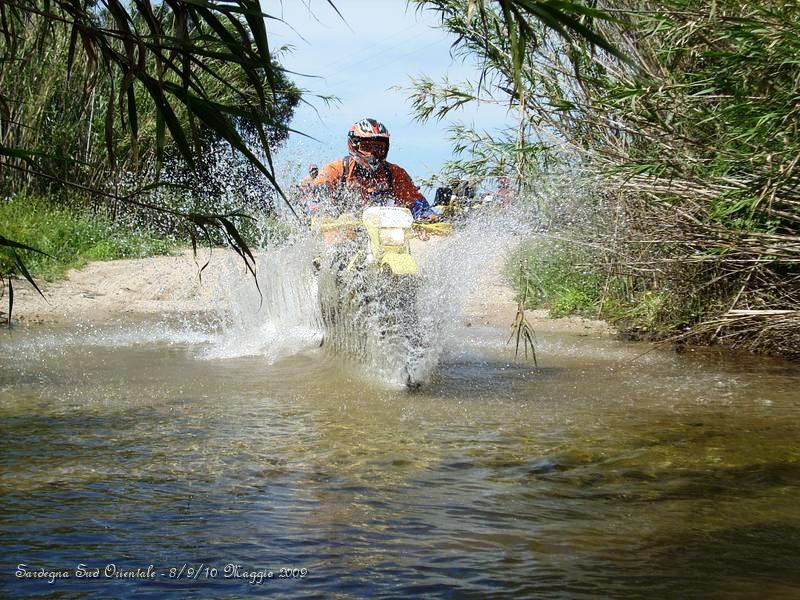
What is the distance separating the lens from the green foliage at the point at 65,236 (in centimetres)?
1225

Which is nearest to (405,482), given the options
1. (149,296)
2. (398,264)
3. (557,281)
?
(398,264)

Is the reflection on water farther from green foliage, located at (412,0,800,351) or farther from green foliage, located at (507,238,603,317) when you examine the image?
green foliage, located at (507,238,603,317)

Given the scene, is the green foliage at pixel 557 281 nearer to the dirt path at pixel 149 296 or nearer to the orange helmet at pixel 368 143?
the dirt path at pixel 149 296

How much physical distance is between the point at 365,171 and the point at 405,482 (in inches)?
146

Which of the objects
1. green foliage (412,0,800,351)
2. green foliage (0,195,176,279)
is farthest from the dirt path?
green foliage (412,0,800,351)

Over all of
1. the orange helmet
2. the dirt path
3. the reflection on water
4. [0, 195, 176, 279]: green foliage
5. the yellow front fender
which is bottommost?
the reflection on water

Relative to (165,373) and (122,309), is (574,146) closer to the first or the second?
(165,373)

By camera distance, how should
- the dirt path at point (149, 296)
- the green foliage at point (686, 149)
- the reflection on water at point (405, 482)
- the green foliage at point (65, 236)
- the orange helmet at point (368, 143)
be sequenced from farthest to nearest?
the green foliage at point (65, 236), the dirt path at point (149, 296), the orange helmet at point (368, 143), the green foliage at point (686, 149), the reflection on water at point (405, 482)

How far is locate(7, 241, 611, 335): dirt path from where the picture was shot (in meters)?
10.5

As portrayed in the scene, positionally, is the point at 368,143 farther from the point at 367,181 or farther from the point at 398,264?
the point at 398,264

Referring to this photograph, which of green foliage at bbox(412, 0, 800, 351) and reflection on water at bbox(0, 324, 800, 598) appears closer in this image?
reflection on water at bbox(0, 324, 800, 598)

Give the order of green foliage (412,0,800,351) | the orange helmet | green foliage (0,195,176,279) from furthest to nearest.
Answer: green foliage (0,195,176,279) → the orange helmet → green foliage (412,0,800,351)

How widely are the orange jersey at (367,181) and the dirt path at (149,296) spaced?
227cm

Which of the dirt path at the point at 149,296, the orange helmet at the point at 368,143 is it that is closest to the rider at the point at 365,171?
the orange helmet at the point at 368,143
